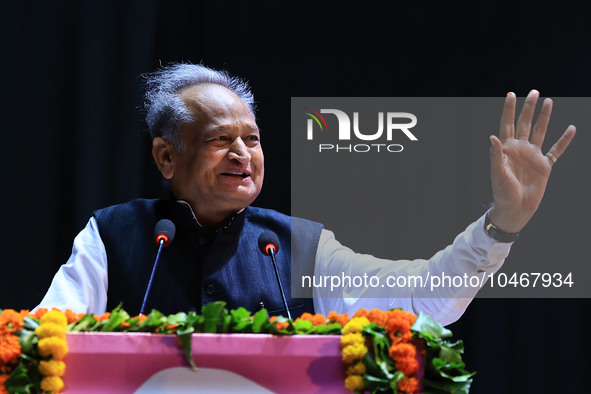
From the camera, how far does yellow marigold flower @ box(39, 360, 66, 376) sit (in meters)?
1.42

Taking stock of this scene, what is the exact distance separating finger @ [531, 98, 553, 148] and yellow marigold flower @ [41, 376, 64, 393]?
139 cm

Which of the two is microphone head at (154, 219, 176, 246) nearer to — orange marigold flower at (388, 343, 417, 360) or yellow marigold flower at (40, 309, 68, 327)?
yellow marigold flower at (40, 309, 68, 327)

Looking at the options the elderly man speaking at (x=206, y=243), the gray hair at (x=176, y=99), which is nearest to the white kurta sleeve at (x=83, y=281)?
the elderly man speaking at (x=206, y=243)

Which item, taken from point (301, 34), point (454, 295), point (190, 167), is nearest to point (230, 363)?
point (454, 295)

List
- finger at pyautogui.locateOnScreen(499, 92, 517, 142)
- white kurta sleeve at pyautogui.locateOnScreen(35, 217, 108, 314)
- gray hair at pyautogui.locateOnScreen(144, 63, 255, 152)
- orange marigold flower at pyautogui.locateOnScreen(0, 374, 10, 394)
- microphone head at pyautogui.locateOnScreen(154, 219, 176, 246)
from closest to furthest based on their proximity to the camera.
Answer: orange marigold flower at pyautogui.locateOnScreen(0, 374, 10, 394)
microphone head at pyautogui.locateOnScreen(154, 219, 176, 246)
finger at pyautogui.locateOnScreen(499, 92, 517, 142)
white kurta sleeve at pyautogui.locateOnScreen(35, 217, 108, 314)
gray hair at pyautogui.locateOnScreen(144, 63, 255, 152)

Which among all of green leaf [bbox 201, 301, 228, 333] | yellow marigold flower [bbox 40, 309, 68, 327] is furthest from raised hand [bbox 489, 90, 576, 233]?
yellow marigold flower [bbox 40, 309, 68, 327]

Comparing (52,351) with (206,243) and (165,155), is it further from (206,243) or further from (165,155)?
(165,155)

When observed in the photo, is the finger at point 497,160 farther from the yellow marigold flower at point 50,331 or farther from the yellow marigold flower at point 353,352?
the yellow marigold flower at point 50,331

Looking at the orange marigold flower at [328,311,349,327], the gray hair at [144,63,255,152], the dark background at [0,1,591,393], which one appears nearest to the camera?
the orange marigold flower at [328,311,349,327]

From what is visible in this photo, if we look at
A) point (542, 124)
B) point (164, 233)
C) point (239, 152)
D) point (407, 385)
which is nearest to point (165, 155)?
point (239, 152)

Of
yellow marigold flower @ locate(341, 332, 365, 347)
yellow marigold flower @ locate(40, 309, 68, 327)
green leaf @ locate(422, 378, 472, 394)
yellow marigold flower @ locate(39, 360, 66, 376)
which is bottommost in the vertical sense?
green leaf @ locate(422, 378, 472, 394)

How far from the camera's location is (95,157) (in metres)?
3.15

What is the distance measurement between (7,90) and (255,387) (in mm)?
2161

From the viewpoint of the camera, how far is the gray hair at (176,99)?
257 cm
